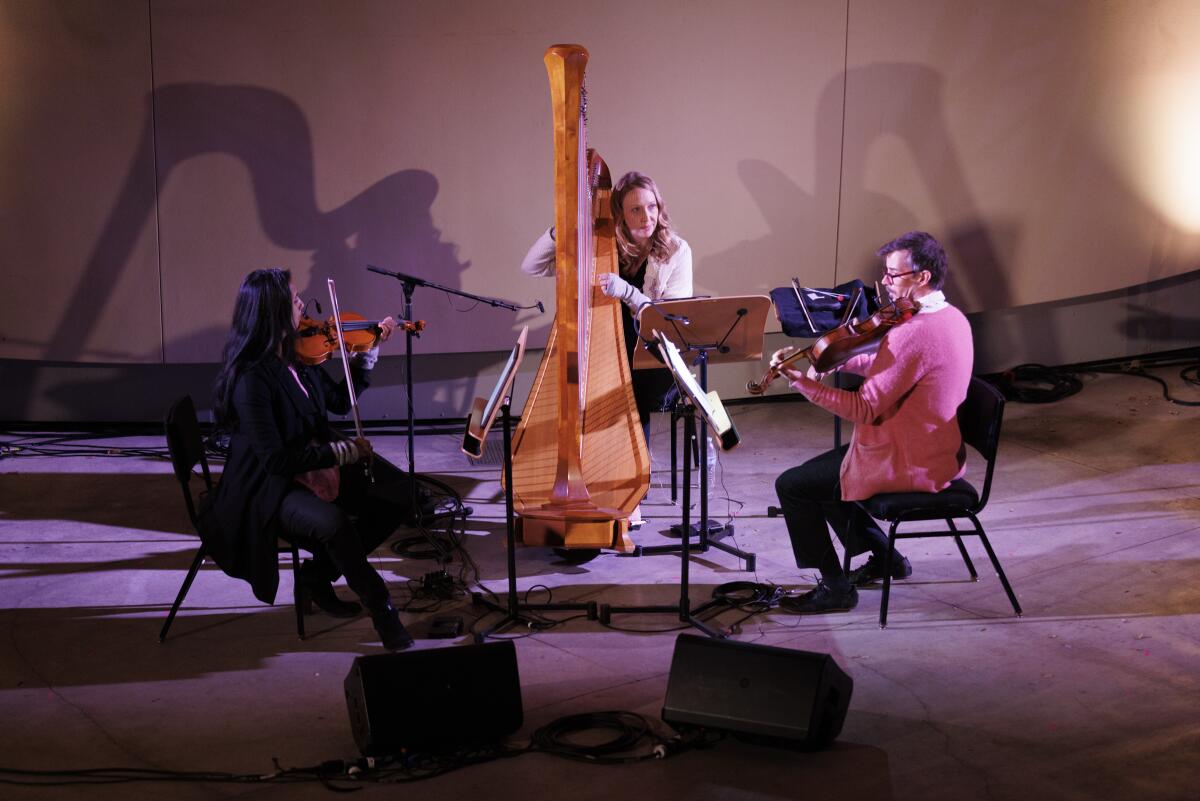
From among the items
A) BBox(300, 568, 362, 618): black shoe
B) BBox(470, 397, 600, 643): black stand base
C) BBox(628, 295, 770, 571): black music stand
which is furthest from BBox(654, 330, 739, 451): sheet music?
BBox(300, 568, 362, 618): black shoe

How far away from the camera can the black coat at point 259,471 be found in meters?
3.63

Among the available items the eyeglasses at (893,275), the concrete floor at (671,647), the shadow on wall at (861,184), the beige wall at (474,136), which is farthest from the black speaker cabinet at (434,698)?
the shadow on wall at (861,184)

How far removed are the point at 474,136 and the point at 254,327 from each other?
2977 millimetres

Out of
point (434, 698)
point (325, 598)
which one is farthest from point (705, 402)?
point (325, 598)

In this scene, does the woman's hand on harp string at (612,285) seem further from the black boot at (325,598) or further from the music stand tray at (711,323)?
the black boot at (325,598)

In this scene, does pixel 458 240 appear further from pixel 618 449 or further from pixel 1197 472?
pixel 1197 472

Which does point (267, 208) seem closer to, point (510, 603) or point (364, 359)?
point (364, 359)

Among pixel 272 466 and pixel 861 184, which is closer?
pixel 272 466

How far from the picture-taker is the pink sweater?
370cm

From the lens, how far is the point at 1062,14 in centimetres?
678

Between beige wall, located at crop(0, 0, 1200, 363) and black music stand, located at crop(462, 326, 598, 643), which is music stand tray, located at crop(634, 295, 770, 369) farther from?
beige wall, located at crop(0, 0, 1200, 363)

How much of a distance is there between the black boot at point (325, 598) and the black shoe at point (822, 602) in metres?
1.52

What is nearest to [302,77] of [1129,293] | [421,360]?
[421,360]

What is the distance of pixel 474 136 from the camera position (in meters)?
6.38
